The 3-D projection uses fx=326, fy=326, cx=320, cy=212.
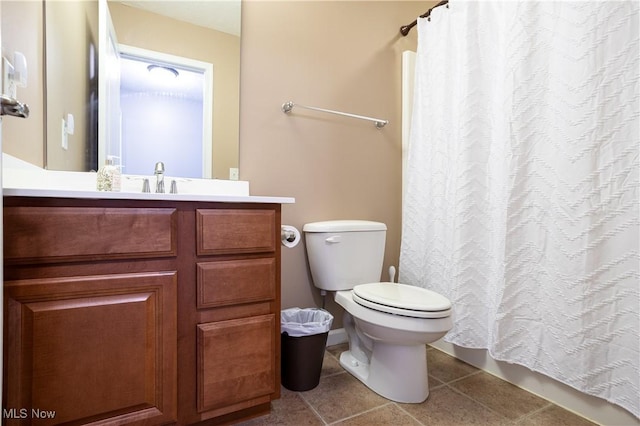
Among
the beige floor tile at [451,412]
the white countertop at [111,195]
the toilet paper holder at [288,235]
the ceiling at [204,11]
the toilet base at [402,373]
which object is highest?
the ceiling at [204,11]

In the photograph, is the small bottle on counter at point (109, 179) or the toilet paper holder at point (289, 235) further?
the toilet paper holder at point (289, 235)

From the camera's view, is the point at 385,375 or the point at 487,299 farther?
the point at 487,299

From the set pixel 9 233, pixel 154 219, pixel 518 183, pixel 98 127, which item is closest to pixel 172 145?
pixel 98 127

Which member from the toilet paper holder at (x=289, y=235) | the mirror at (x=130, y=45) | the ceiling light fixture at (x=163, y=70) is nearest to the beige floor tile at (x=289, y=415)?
the toilet paper holder at (x=289, y=235)

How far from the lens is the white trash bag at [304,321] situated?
138 cm

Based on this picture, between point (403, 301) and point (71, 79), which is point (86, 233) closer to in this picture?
point (71, 79)

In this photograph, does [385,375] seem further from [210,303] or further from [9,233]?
[9,233]

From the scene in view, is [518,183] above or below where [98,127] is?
below

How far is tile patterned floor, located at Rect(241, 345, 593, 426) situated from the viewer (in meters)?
1.22

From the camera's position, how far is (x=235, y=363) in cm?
106

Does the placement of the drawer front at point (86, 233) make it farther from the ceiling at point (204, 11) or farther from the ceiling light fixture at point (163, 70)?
the ceiling at point (204, 11)

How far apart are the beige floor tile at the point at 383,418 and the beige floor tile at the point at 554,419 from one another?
41 centimetres

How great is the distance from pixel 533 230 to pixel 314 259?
97 centimetres

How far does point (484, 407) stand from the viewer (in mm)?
1309
